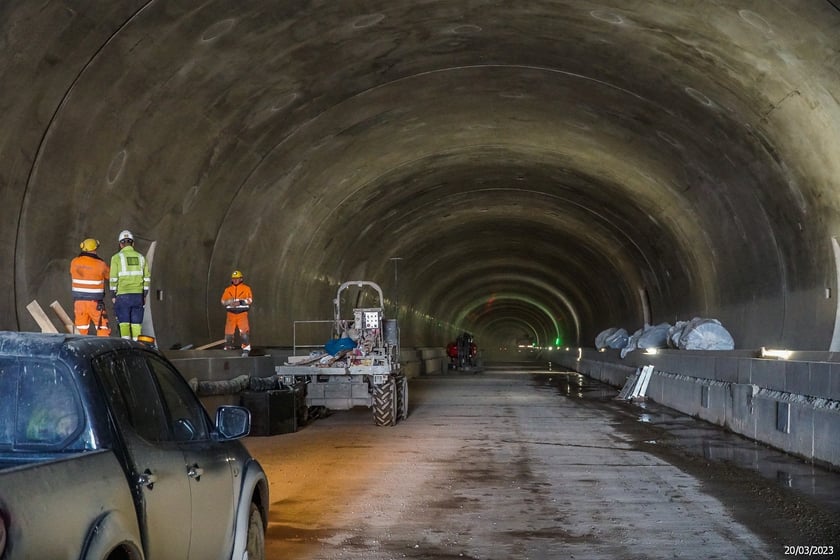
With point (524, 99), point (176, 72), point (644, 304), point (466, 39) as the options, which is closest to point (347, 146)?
point (524, 99)

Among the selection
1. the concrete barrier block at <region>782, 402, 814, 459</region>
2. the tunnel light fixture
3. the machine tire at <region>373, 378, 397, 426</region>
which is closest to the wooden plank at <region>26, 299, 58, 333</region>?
the machine tire at <region>373, 378, 397, 426</region>

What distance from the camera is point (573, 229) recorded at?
3409cm

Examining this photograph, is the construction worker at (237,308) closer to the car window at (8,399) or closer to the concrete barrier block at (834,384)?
the concrete barrier block at (834,384)

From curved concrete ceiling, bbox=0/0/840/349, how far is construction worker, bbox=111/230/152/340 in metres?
0.80

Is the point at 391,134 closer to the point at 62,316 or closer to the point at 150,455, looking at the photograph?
the point at 62,316

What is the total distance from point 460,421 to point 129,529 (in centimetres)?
1356

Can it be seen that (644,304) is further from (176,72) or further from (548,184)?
(176,72)

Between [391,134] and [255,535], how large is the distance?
1609cm

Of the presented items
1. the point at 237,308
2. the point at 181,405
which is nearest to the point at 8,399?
the point at 181,405

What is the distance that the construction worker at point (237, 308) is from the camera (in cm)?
1867

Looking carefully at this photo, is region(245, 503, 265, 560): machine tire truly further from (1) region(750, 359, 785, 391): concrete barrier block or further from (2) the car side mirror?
(1) region(750, 359, 785, 391): concrete barrier block

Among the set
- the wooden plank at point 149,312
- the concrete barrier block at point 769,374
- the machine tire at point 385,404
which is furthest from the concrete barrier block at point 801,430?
the wooden plank at point 149,312

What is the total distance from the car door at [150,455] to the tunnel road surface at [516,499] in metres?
2.37

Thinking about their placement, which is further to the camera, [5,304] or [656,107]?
[656,107]
